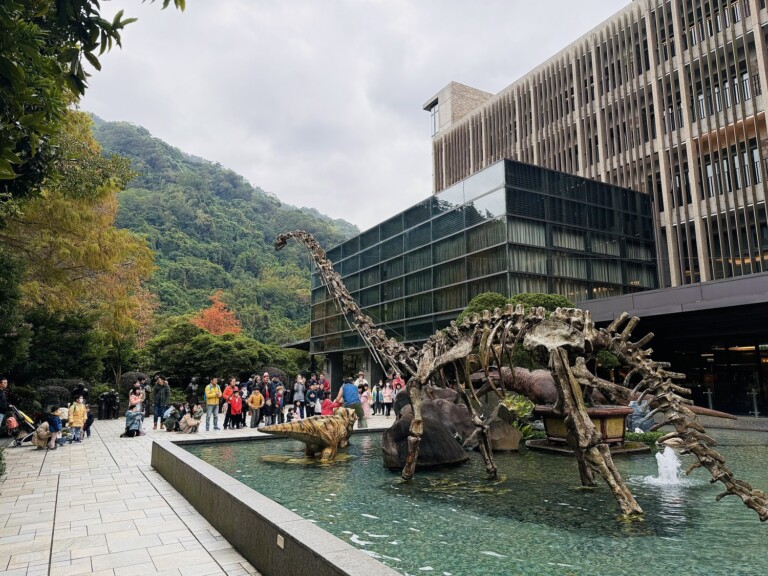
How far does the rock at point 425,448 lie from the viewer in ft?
27.9

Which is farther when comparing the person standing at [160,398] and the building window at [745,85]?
the building window at [745,85]

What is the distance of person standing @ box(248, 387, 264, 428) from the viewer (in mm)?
15898

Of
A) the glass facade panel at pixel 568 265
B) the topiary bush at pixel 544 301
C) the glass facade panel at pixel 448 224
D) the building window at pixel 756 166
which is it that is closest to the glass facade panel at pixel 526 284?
the glass facade panel at pixel 568 265

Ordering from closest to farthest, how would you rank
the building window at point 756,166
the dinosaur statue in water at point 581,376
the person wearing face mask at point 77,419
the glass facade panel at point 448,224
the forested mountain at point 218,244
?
the dinosaur statue in water at point 581,376 → the person wearing face mask at point 77,419 → the building window at point 756,166 → the glass facade panel at point 448,224 → the forested mountain at point 218,244

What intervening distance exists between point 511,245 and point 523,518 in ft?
64.1

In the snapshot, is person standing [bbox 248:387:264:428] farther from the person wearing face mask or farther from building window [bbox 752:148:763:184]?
building window [bbox 752:148:763:184]

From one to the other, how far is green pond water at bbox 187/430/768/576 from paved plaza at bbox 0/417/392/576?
1.19 meters

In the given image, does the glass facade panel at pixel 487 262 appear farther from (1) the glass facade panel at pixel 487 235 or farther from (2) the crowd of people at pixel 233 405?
(2) the crowd of people at pixel 233 405

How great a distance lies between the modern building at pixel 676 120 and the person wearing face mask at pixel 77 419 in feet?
76.7

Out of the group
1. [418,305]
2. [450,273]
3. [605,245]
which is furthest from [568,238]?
[418,305]

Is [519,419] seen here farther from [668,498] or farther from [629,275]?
[629,275]

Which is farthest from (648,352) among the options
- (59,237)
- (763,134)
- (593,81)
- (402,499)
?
(593,81)

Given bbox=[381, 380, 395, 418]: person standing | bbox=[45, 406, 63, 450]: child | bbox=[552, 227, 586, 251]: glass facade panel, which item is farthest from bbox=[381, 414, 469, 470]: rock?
bbox=[552, 227, 586, 251]: glass facade panel

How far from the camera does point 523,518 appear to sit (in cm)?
557
